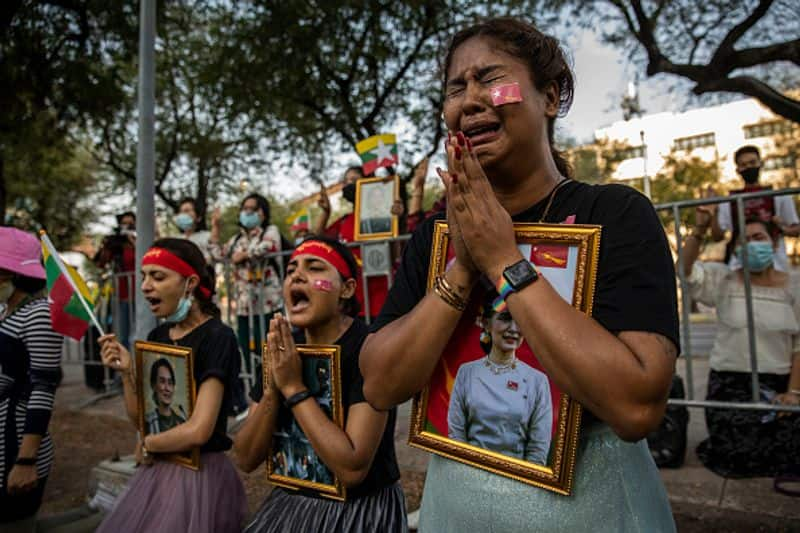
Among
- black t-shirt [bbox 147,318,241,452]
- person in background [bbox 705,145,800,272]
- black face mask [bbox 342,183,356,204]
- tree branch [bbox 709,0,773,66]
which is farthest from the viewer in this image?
black face mask [bbox 342,183,356,204]

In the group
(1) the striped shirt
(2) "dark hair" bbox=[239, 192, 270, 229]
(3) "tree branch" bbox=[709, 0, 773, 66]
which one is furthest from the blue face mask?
(2) "dark hair" bbox=[239, 192, 270, 229]

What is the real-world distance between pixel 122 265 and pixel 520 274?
822cm

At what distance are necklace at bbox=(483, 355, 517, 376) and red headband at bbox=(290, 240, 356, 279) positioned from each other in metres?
1.41

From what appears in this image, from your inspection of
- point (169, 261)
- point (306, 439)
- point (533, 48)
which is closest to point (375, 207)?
point (169, 261)

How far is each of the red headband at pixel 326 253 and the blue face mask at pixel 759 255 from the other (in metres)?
2.89

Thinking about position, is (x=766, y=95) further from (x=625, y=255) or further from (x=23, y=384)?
(x=23, y=384)

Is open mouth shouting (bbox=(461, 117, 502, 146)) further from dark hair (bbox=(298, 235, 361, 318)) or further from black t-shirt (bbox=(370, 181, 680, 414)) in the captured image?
dark hair (bbox=(298, 235, 361, 318))

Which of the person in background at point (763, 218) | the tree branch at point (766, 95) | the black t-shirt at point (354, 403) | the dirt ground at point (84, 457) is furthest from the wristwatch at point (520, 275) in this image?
the tree branch at point (766, 95)

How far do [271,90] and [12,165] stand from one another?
34.7 ft

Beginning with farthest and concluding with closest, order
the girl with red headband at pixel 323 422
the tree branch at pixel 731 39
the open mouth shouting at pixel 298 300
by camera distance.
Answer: the tree branch at pixel 731 39, the open mouth shouting at pixel 298 300, the girl with red headband at pixel 323 422

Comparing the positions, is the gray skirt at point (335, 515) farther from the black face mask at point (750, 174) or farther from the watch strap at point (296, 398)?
the black face mask at point (750, 174)

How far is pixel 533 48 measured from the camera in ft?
4.50

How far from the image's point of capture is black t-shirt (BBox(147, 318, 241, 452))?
2744mm

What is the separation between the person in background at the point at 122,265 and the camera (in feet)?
25.4
